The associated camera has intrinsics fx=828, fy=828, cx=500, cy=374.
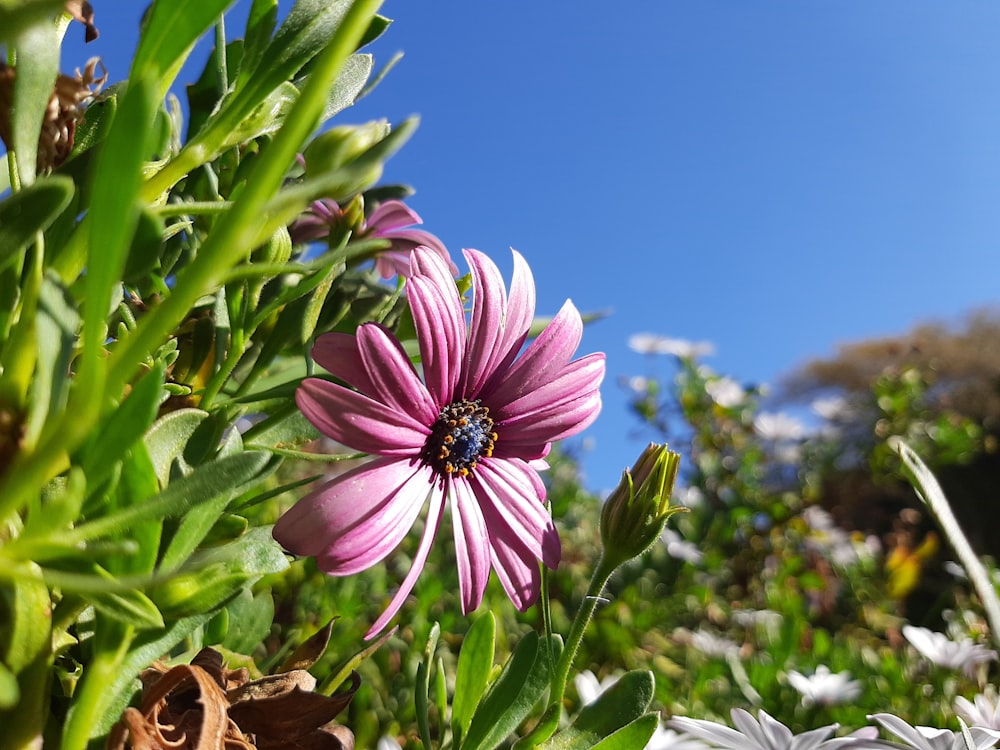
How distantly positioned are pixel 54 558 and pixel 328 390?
137 mm

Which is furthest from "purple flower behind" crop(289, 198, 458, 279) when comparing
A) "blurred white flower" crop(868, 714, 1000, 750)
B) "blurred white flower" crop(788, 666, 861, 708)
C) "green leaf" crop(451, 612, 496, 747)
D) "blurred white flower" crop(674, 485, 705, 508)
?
"blurred white flower" crop(674, 485, 705, 508)

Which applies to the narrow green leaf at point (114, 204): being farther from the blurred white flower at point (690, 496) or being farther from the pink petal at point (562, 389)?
the blurred white flower at point (690, 496)

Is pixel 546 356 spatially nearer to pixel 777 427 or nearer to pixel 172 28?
pixel 172 28

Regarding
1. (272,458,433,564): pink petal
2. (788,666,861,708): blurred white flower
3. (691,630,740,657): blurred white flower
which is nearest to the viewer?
(272,458,433,564): pink petal

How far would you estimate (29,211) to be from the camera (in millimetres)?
241

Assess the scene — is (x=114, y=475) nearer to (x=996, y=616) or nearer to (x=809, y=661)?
(x=996, y=616)

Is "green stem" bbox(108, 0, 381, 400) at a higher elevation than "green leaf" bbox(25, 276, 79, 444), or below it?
higher

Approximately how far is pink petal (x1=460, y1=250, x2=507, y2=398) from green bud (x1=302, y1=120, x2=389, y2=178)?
0.07 m

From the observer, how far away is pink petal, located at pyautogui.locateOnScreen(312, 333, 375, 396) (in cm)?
36

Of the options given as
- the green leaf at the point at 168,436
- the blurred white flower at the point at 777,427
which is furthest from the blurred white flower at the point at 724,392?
the green leaf at the point at 168,436

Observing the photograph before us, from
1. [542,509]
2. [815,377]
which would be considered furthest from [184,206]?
[815,377]

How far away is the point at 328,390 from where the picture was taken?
Answer: 1.13ft

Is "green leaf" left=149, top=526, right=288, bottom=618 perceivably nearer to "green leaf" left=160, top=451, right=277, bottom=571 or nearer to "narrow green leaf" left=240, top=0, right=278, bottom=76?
"green leaf" left=160, top=451, right=277, bottom=571

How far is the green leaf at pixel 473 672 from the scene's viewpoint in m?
0.39
